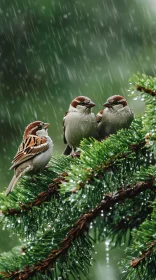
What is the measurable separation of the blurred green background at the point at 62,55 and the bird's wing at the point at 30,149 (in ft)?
10.9

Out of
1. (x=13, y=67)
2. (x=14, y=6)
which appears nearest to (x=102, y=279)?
(x=13, y=67)

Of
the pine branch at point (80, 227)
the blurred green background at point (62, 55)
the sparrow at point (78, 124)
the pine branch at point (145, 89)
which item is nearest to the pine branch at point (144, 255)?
the pine branch at point (80, 227)

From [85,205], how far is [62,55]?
495cm

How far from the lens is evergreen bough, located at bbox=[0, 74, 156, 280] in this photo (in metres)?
2.07

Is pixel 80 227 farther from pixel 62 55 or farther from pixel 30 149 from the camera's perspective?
pixel 62 55

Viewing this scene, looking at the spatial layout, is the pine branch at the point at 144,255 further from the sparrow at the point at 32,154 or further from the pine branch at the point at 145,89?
the sparrow at the point at 32,154

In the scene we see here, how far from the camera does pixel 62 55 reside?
22.9 feet

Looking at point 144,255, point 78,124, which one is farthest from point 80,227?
point 78,124

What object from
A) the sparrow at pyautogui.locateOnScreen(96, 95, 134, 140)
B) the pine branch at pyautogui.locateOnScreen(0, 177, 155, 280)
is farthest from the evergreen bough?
the sparrow at pyautogui.locateOnScreen(96, 95, 134, 140)

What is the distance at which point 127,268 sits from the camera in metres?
1.96

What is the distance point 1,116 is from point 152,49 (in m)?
2.11

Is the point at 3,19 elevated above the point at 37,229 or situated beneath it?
elevated above

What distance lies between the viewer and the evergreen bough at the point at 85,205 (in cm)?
207

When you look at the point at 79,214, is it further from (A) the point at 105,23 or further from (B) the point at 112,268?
(A) the point at 105,23
